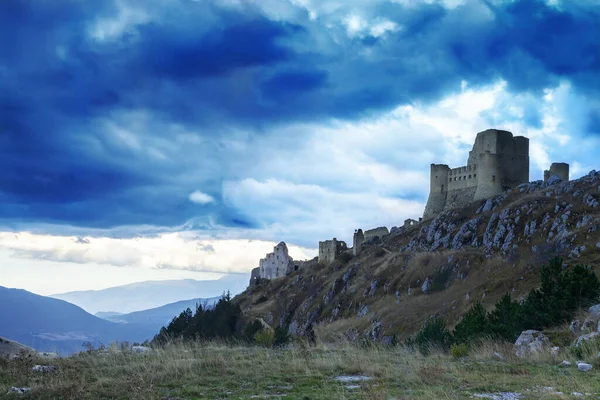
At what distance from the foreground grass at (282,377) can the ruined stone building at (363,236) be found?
302 ft

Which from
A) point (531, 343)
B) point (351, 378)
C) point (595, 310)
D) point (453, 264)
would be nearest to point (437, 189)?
point (453, 264)

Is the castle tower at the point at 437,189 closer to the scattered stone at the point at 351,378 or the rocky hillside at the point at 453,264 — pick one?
the rocky hillside at the point at 453,264

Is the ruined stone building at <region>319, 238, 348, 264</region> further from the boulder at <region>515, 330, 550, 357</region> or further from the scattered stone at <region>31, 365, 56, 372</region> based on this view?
the scattered stone at <region>31, 365, 56, 372</region>

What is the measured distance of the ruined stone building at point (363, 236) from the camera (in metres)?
108

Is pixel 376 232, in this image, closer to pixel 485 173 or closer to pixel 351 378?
pixel 485 173

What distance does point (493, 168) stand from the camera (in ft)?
297

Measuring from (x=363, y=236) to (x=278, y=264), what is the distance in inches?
1165

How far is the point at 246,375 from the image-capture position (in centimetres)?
1295

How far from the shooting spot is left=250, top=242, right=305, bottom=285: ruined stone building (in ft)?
427

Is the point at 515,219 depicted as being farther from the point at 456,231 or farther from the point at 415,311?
the point at 415,311

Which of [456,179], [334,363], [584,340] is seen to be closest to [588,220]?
[456,179]

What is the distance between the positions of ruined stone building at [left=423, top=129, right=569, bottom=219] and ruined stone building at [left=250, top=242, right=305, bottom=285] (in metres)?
43.9

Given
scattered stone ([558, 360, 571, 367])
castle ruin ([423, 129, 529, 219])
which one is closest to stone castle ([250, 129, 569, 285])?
castle ruin ([423, 129, 529, 219])

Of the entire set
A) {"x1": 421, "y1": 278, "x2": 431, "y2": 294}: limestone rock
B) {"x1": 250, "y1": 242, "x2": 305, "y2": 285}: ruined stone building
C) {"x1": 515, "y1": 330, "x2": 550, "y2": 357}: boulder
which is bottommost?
{"x1": 515, "y1": 330, "x2": 550, "y2": 357}: boulder
